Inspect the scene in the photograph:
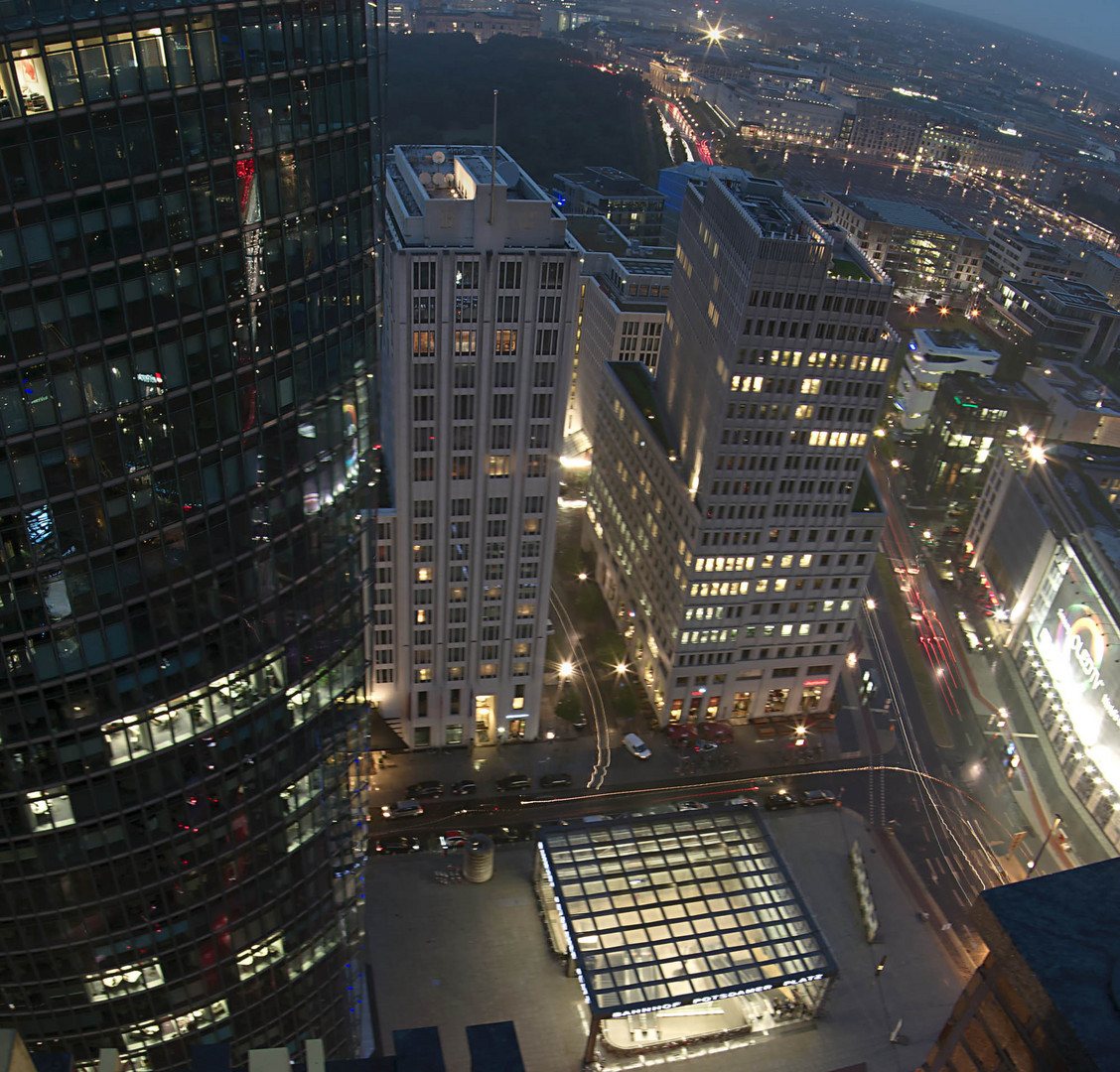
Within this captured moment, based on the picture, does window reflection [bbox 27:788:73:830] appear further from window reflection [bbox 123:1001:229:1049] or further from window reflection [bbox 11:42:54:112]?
window reflection [bbox 11:42:54:112]

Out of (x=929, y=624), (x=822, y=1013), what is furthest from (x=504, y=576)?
(x=929, y=624)

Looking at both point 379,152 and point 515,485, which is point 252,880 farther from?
point 515,485

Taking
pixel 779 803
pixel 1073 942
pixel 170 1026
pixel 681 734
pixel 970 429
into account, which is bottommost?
pixel 681 734

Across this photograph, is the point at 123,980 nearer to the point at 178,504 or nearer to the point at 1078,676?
the point at 178,504

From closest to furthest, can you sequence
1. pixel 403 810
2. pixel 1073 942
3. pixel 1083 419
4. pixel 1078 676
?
pixel 1073 942 < pixel 403 810 < pixel 1078 676 < pixel 1083 419

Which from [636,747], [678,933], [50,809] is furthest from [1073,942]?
[636,747]

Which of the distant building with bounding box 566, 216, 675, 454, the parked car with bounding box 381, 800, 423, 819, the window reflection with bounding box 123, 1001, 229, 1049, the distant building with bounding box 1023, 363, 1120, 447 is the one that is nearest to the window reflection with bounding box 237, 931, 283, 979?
the window reflection with bounding box 123, 1001, 229, 1049
